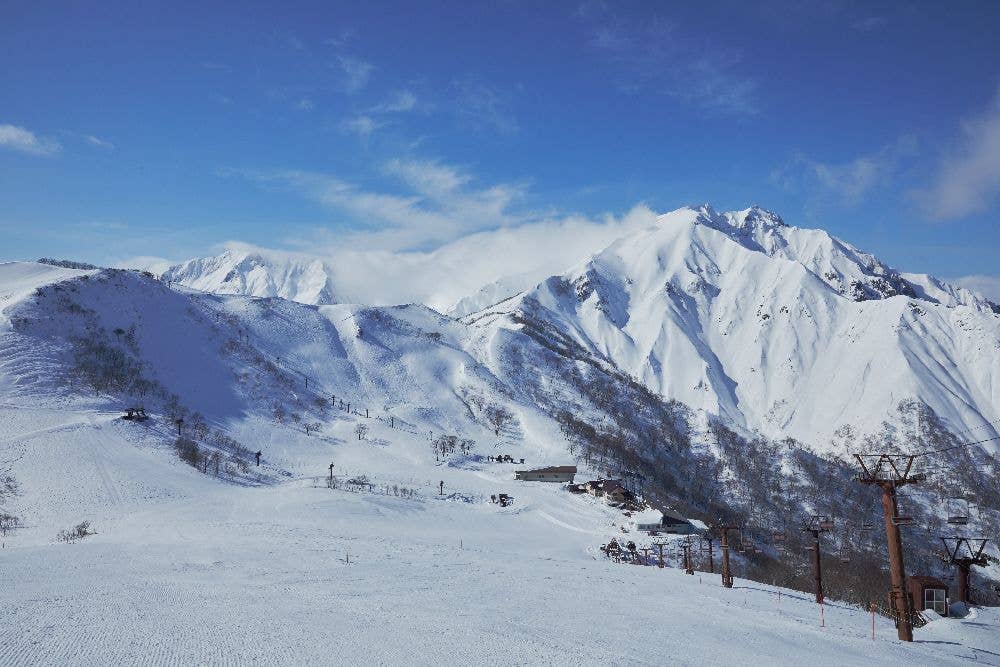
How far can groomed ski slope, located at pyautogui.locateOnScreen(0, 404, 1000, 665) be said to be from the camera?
50.6ft

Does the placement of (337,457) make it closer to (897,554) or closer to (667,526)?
(667,526)

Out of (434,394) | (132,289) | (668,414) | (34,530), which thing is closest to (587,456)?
(434,394)

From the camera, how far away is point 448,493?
8150 cm

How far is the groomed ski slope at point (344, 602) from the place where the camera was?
15430mm

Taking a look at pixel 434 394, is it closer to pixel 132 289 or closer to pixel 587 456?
pixel 587 456

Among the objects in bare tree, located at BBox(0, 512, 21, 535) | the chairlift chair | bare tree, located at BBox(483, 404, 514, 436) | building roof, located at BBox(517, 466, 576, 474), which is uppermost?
bare tree, located at BBox(483, 404, 514, 436)

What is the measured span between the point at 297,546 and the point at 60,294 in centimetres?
11188

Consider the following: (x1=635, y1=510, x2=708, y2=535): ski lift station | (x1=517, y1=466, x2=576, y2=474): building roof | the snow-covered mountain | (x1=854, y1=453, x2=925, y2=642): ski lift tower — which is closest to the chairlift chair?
the snow-covered mountain

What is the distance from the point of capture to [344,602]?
66.8ft

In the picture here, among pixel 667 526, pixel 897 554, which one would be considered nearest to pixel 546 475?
pixel 667 526

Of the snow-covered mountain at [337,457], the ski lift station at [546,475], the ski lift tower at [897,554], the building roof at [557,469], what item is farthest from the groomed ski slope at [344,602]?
the building roof at [557,469]

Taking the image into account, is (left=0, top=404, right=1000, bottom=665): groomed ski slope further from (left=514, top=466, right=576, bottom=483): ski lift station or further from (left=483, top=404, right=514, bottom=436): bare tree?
(left=483, top=404, right=514, bottom=436): bare tree

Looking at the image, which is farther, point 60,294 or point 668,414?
point 668,414

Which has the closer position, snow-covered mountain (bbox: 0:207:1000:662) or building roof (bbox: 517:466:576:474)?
snow-covered mountain (bbox: 0:207:1000:662)
